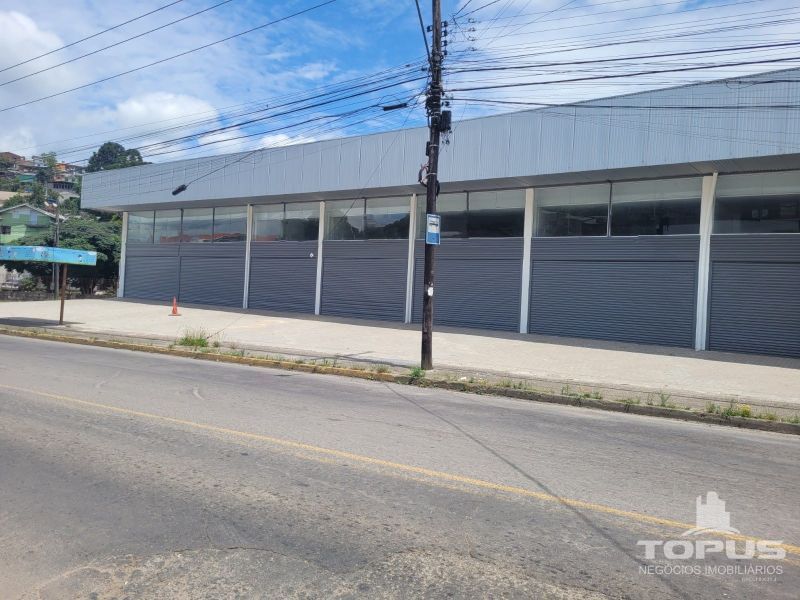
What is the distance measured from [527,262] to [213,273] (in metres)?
16.1

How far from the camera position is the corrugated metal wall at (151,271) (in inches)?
1261

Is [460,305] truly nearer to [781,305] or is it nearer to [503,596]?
[781,305]

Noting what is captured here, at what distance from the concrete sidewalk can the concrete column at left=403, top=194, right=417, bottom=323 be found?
93cm

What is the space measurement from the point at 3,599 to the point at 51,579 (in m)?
0.26

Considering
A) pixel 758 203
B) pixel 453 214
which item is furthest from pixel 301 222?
pixel 758 203

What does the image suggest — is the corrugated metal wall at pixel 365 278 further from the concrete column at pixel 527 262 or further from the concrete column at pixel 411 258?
the concrete column at pixel 527 262

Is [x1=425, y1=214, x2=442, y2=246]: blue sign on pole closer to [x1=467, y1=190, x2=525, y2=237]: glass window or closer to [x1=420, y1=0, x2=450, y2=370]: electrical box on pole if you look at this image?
[x1=420, y1=0, x2=450, y2=370]: electrical box on pole

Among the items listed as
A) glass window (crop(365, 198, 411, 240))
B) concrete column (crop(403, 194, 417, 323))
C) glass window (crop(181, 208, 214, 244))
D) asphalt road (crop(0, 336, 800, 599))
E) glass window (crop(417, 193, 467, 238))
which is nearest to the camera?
asphalt road (crop(0, 336, 800, 599))

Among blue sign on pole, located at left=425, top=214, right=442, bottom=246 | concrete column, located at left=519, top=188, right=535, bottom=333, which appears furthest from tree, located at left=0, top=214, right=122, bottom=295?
blue sign on pole, located at left=425, top=214, right=442, bottom=246

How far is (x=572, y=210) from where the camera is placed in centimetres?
1981

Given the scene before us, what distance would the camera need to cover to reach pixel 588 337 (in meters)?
19.4

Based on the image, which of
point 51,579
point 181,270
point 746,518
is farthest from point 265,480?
point 181,270

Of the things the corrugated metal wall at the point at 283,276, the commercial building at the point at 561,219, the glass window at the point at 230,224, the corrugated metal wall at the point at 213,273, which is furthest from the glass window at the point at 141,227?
the corrugated metal wall at the point at 283,276

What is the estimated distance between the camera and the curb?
30.1ft
